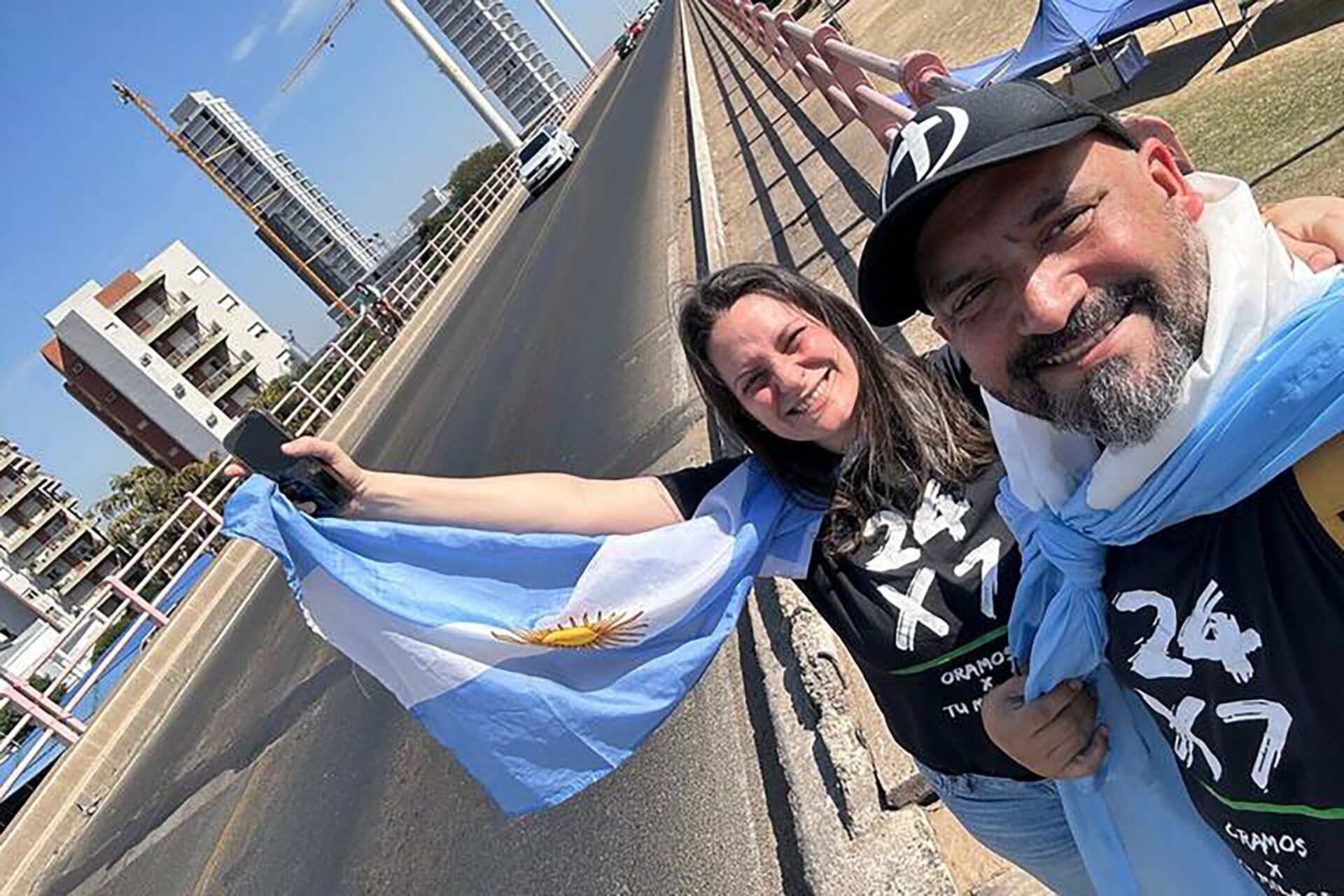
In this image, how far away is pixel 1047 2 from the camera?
11.0 metres

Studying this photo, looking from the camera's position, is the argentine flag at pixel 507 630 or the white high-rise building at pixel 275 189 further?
the white high-rise building at pixel 275 189

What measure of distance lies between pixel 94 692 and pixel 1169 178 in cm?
1511

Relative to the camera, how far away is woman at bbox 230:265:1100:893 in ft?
5.97

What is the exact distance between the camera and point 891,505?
6.31ft

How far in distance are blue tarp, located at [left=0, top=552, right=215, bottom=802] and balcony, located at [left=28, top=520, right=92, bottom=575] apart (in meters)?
65.5

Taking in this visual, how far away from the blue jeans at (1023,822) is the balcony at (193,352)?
79.1m

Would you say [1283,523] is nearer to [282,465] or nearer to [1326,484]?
[1326,484]

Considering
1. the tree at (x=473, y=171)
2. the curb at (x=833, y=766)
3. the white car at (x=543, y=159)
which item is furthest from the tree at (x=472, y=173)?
the curb at (x=833, y=766)

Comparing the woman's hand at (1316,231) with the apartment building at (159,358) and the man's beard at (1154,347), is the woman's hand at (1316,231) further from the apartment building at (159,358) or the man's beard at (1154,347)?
the apartment building at (159,358)

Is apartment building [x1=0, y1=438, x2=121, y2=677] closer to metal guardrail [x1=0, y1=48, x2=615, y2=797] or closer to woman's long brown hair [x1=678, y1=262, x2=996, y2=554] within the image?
metal guardrail [x1=0, y1=48, x2=615, y2=797]

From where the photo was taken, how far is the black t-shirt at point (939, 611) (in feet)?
5.86

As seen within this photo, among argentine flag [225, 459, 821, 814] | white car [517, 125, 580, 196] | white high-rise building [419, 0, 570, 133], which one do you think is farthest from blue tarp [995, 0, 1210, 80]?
white high-rise building [419, 0, 570, 133]

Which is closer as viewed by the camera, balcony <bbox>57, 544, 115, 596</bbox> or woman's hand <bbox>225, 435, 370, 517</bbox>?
woman's hand <bbox>225, 435, 370, 517</bbox>

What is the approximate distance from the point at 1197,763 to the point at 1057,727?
0.24 m
